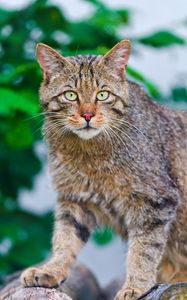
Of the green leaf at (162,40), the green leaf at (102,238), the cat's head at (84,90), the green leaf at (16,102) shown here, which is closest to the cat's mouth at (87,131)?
the cat's head at (84,90)

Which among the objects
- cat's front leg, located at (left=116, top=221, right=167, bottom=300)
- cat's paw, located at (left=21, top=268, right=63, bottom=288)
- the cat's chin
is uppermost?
the cat's chin

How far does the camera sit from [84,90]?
17.4ft

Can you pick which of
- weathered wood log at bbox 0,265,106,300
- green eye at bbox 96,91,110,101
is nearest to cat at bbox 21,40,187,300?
green eye at bbox 96,91,110,101

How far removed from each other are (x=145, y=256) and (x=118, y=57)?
1015 millimetres

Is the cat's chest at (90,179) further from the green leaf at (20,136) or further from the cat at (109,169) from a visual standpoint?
the green leaf at (20,136)

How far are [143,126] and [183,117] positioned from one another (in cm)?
49

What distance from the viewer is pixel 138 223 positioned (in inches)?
213

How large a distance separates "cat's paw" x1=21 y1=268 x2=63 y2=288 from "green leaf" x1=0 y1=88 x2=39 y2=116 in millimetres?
1214

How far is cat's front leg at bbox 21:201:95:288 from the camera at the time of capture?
5.45 meters

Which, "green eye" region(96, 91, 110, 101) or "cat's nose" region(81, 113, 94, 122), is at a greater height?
"green eye" region(96, 91, 110, 101)

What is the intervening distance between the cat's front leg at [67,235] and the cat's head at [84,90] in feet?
1.44

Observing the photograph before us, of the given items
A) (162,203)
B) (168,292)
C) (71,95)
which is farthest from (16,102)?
(168,292)

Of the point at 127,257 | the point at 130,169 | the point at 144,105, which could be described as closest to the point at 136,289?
the point at 127,257

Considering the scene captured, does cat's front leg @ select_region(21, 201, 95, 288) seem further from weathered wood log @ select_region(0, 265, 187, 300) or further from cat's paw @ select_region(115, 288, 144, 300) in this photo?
cat's paw @ select_region(115, 288, 144, 300)
